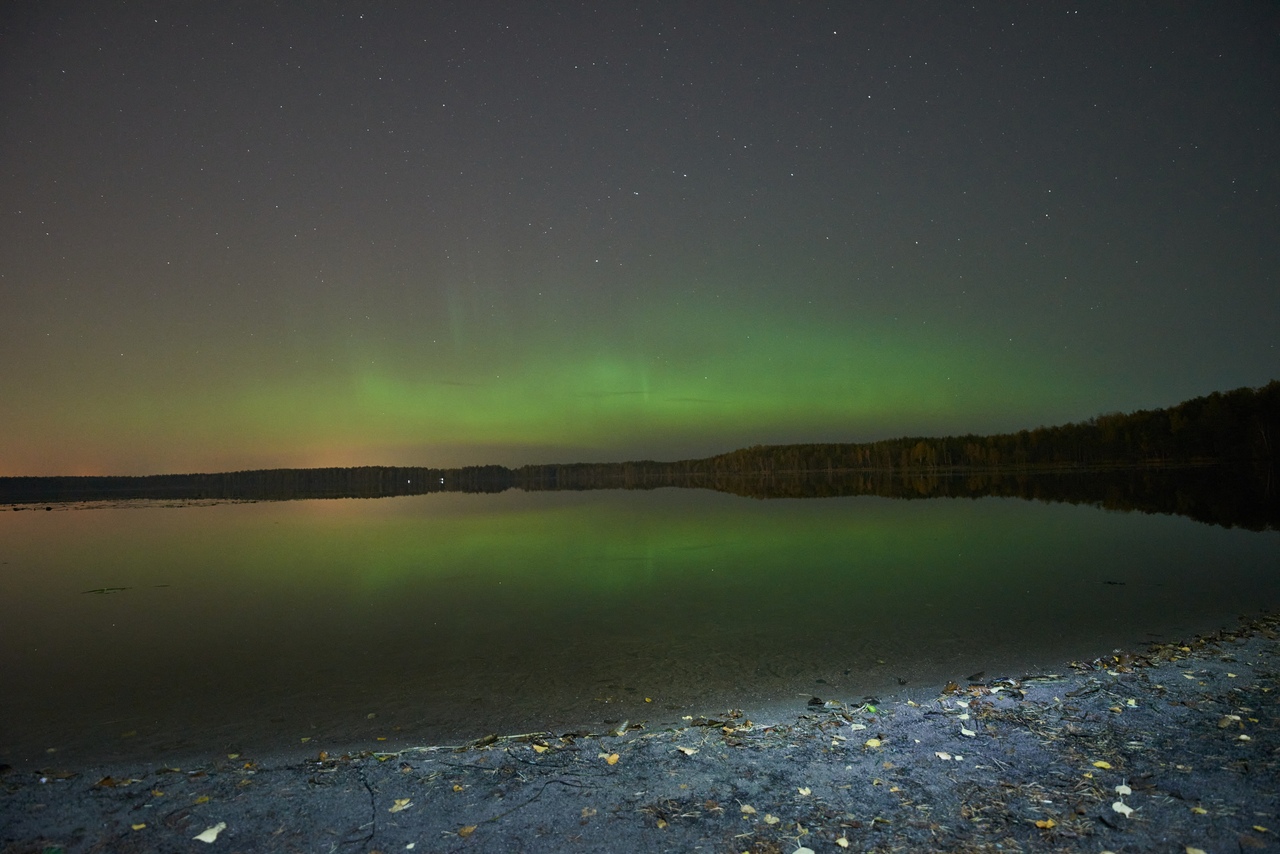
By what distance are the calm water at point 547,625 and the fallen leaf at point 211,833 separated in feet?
9.57

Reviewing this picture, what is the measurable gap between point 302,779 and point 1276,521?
42833mm

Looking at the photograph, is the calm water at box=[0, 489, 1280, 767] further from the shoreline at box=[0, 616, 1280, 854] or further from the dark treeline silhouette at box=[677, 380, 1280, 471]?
the dark treeline silhouette at box=[677, 380, 1280, 471]

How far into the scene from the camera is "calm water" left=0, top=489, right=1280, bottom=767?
1055 cm

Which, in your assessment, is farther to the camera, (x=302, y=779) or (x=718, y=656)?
(x=718, y=656)

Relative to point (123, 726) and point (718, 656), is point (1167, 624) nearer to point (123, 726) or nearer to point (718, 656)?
point (718, 656)

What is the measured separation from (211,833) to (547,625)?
410 inches

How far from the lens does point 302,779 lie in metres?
7.29

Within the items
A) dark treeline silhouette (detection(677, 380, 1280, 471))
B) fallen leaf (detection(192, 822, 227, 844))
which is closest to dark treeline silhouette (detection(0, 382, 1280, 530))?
dark treeline silhouette (detection(677, 380, 1280, 471))

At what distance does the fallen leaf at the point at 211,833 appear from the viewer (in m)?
6.05

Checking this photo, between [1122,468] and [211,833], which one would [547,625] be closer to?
[211,833]

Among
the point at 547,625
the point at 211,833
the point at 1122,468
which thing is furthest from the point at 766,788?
the point at 1122,468

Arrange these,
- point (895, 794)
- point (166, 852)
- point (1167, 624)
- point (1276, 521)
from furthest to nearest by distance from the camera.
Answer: point (1276, 521)
point (1167, 624)
point (895, 794)
point (166, 852)

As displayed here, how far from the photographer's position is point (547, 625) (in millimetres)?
16359

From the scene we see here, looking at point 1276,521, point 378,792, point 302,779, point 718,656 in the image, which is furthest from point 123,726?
point 1276,521
